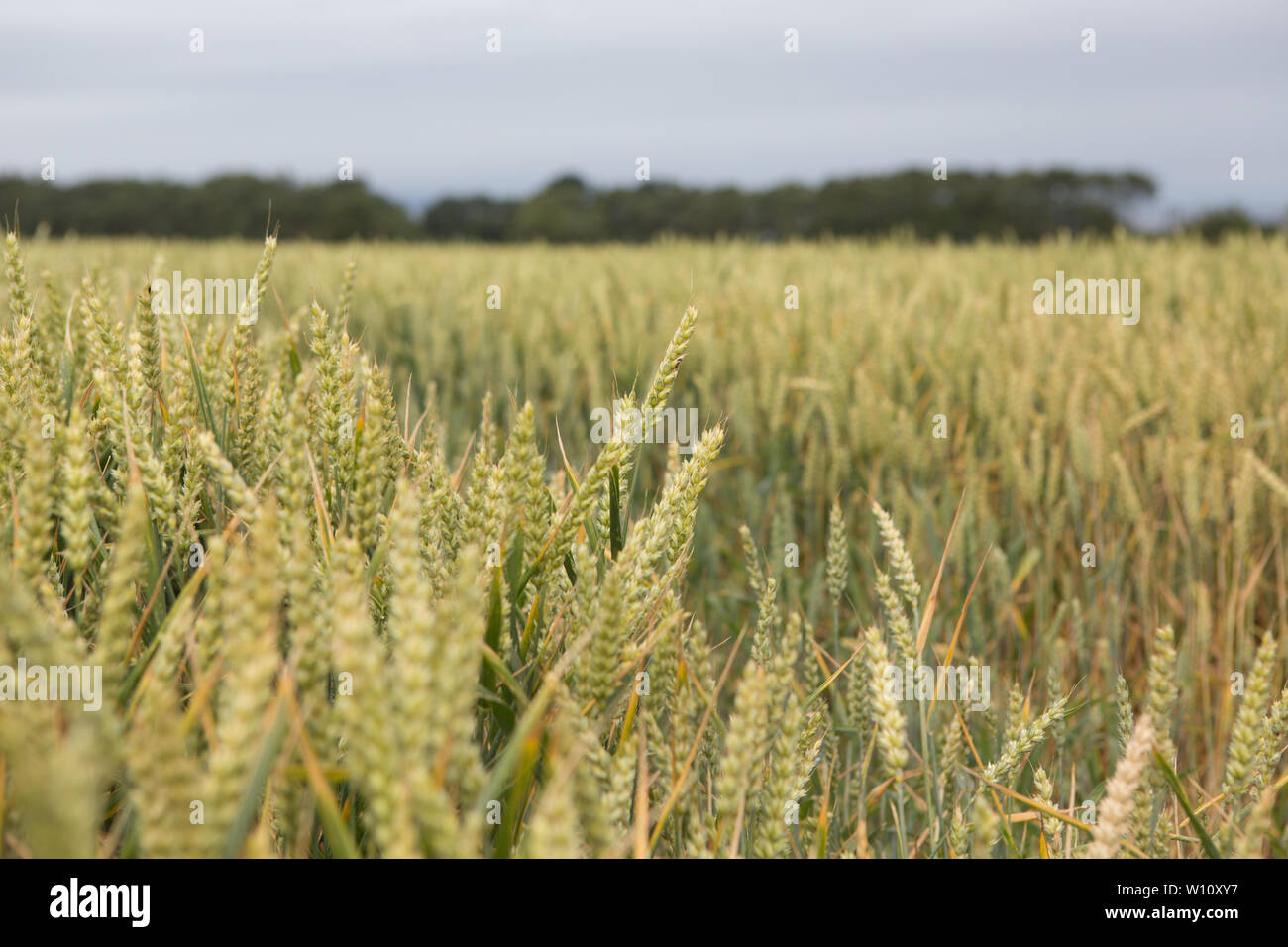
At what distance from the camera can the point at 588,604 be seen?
0.99m

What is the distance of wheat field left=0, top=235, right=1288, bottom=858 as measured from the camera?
2.06ft

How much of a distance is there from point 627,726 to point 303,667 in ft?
1.34

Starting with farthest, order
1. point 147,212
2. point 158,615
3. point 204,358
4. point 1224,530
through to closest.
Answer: point 147,212 → point 1224,530 → point 204,358 → point 158,615

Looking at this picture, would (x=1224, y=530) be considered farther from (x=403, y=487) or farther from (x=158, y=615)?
(x=158, y=615)

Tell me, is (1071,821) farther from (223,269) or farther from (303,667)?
(223,269)

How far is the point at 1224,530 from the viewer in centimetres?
265

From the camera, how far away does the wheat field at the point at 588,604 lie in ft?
2.06

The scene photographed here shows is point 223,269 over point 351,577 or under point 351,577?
over

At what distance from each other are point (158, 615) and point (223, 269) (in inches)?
225
